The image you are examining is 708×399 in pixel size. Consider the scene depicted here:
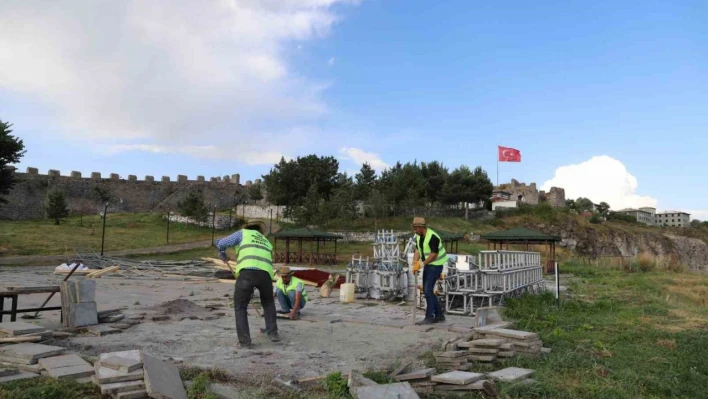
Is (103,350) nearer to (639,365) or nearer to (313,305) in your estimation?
(313,305)

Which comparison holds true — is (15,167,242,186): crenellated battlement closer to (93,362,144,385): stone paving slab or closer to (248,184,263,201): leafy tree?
(248,184,263,201): leafy tree

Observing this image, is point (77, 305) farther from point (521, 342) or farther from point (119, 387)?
point (521, 342)

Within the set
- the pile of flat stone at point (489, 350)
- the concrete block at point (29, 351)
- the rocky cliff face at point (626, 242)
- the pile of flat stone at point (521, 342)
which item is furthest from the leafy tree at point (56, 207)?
the rocky cliff face at point (626, 242)

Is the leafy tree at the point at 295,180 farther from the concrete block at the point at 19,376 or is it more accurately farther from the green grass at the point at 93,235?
the concrete block at the point at 19,376

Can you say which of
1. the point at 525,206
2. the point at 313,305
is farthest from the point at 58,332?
the point at 525,206

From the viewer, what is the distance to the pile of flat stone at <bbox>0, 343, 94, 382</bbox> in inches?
183

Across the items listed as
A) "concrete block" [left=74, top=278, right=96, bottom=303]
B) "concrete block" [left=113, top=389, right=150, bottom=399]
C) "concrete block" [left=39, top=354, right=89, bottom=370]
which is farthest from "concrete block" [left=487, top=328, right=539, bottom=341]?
"concrete block" [left=74, top=278, right=96, bottom=303]

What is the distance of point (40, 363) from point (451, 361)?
13.9 feet

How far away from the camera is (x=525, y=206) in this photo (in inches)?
2356

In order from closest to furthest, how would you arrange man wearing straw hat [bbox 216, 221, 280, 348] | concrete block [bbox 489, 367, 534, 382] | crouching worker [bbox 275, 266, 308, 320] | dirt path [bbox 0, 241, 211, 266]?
concrete block [bbox 489, 367, 534, 382], man wearing straw hat [bbox 216, 221, 280, 348], crouching worker [bbox 275, 266, 308, 320], dirt path [bbox 0, 241, 211, 266]

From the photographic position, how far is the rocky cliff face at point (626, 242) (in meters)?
51.2

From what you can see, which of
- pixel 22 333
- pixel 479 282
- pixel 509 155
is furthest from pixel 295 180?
pixel 22 333

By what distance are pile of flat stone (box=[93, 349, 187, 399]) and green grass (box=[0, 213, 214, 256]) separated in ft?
90.2

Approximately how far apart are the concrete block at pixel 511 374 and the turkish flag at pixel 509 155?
179 feet
